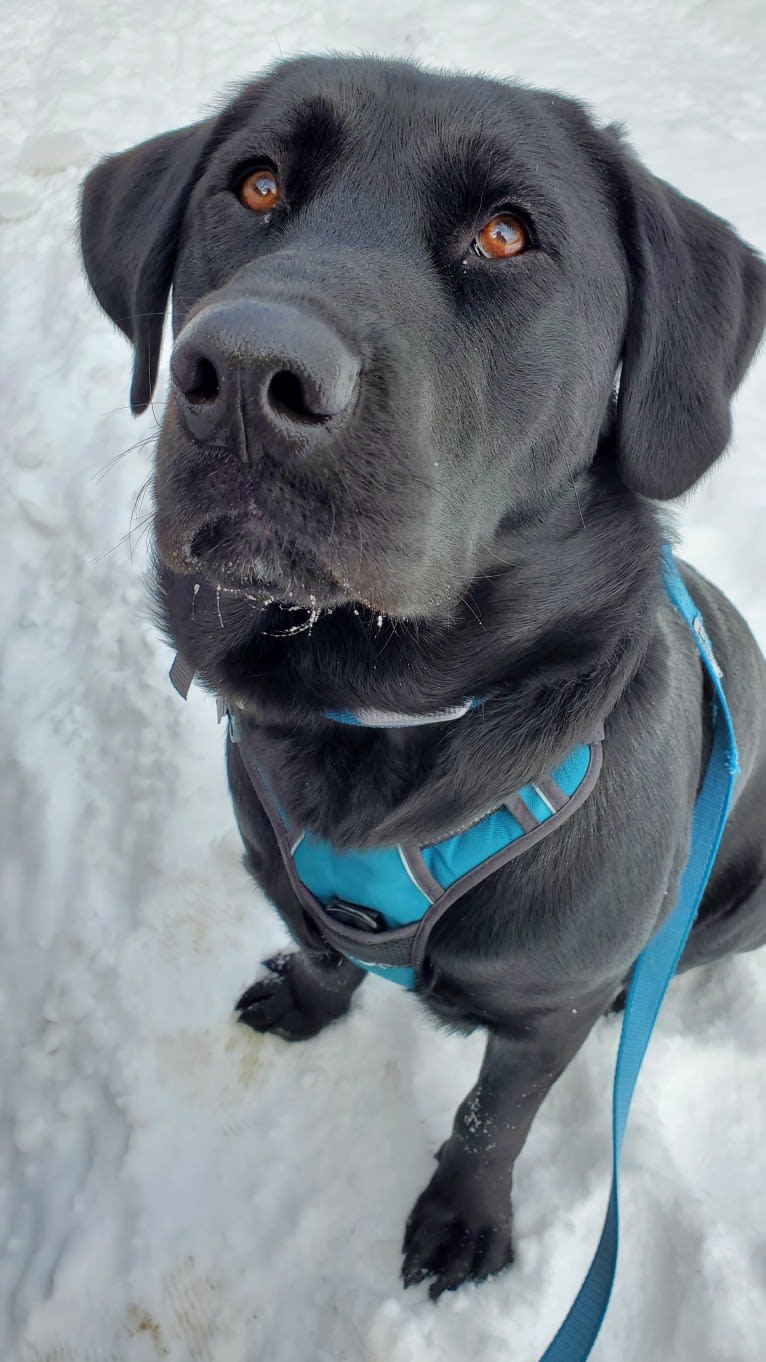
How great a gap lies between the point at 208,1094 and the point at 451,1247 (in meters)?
0.65

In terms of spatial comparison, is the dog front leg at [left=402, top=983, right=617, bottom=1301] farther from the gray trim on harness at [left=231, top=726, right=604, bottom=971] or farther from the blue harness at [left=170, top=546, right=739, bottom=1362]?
the gray trim on harness at [left=231, top=726, right=604, bottom=971]

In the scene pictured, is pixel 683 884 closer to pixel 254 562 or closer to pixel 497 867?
pixel 497 867

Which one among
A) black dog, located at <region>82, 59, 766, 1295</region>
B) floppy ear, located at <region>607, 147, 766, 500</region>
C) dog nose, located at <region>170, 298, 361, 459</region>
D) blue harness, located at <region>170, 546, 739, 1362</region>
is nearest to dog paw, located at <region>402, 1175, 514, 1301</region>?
black dog, located at <region>82, 59, 766, 1295</region>

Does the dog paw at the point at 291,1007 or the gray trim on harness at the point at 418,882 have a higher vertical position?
the gray trim on harness at the point at 418,882

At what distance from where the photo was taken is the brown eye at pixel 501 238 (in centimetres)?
131

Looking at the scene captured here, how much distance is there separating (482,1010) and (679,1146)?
733 millimetres

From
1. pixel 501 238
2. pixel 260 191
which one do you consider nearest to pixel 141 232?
pixel 260 191

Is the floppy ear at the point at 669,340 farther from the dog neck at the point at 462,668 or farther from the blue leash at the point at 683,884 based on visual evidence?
the blue leash at the point at 683,884

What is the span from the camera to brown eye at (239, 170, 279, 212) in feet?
4.61

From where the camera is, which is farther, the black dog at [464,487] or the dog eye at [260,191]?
the dog eye at [260,191]

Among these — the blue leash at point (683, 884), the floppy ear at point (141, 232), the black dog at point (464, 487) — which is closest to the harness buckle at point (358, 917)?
the black dog at point (464, 487)

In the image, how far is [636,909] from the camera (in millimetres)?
1567

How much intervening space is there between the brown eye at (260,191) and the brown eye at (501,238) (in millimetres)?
336

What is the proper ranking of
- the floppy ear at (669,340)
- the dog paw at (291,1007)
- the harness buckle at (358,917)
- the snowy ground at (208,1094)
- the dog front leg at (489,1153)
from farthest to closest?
the dog paw at (291,1007) → the snowy ground at (208,1094) → the dog front leg at (489,1153) → the harness buckle at (358,917) → the floppy ear at (669,340)
